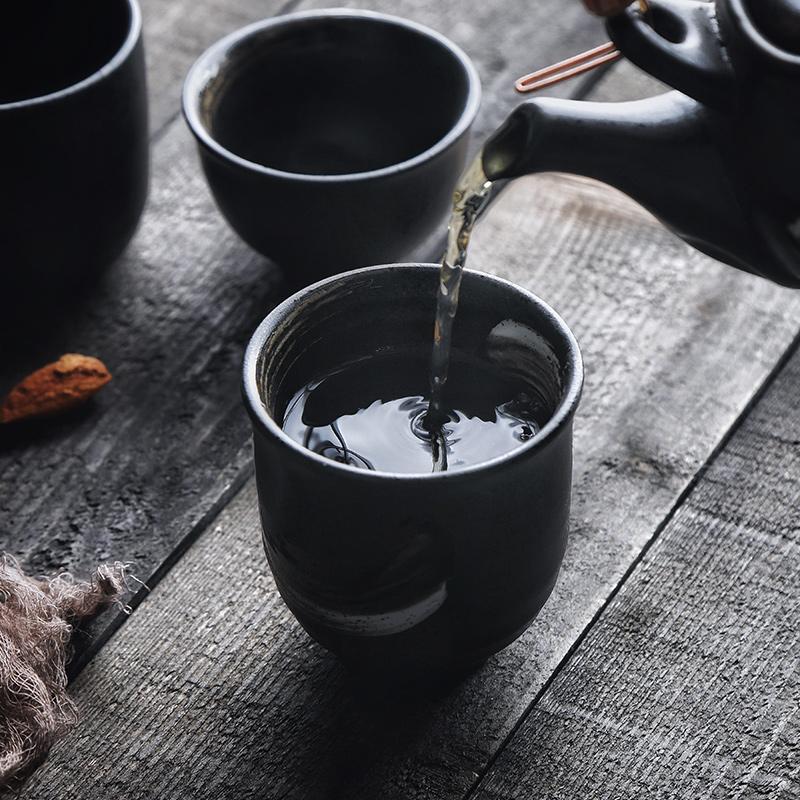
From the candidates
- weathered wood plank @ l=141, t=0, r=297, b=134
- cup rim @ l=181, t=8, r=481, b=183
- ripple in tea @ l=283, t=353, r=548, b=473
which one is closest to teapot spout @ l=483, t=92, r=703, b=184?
ripple in tea @ l=283, t=353, r=548, b=473

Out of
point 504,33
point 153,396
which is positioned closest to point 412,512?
point 153,396

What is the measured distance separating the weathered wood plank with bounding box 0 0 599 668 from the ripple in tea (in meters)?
0.15

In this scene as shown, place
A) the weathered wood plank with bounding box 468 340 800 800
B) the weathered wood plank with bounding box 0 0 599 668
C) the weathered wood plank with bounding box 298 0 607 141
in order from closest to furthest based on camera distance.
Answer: the weathered wood plank with bounding box 468 340 800 800 < the weathered wood plank with bounding box 0 0 599 668 < the weathered wood plank with bounding box 298 0 607 141

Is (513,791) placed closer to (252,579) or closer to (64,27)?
(252,579)

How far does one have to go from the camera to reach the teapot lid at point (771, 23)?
64 cm

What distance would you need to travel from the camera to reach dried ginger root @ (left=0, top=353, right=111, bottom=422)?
957 mm

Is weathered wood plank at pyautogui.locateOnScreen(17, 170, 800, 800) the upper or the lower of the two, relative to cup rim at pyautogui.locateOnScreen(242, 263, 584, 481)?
lower

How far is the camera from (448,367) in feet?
2.70

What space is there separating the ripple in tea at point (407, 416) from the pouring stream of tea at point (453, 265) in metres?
0.01

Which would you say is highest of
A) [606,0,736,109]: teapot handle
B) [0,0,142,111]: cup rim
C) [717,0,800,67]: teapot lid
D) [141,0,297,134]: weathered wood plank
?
[717,0,800,67]: teapot lid

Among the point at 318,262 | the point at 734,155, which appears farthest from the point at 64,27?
the point at 734,155

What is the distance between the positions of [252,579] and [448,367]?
0.65 feet

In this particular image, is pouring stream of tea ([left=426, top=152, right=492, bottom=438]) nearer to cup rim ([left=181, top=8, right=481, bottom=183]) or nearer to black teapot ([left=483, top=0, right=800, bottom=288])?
black teapot ([left=483, top=0, right=800, bottom=288])

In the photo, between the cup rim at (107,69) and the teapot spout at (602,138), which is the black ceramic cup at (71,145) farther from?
the teapot spout at (602,138)
